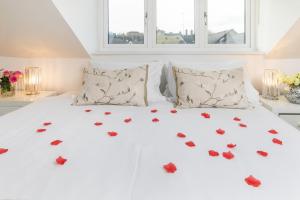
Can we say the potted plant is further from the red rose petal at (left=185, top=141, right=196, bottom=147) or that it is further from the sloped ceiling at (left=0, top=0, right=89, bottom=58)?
the sloped ceiling at (left=0, top=0, right=89, bottom=58)

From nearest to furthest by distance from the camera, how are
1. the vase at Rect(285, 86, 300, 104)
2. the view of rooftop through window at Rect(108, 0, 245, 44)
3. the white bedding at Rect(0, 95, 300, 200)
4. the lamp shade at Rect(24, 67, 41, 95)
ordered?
the white bedding at Rect(0, 95, 300, 200) → the vase at Rect(285, 86, 300, 104) → the lamp shade at Rect(24, 67, 41, 95) → the view of rooftop through window at Rect(108, 0, 245, 44)

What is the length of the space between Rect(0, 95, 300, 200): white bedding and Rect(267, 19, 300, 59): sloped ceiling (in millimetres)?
1005

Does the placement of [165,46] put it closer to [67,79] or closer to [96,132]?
[67,79]

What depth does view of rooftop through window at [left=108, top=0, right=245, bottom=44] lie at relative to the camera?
9.07 feet

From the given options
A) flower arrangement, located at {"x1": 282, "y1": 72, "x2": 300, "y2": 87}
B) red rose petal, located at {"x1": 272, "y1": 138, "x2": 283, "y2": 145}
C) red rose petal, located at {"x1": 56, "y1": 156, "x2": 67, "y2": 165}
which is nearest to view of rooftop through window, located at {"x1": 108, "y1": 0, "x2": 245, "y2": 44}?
flower arrangement, located at {"x1": 282, "y1": 72, "x2": 300, "y2": 87}

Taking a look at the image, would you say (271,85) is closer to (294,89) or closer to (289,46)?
(294,89)

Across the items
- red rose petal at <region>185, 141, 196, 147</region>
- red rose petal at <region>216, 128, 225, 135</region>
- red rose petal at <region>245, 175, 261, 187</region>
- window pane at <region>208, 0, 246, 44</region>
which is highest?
window pane at <region>208, 0, 246, 44</region>

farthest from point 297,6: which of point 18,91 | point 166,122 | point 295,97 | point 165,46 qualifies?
point 18,91

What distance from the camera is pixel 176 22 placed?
2.82 metres

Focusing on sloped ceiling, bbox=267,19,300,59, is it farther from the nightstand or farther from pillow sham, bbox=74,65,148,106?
pillow sham, bbox=74,65,148,106

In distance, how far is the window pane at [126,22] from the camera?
2838mm

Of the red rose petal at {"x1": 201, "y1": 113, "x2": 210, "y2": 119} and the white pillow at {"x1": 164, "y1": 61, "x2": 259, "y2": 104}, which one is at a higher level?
the white pillow at {"x1": 164, "y1": 61, "x2": 259, "y2": 104}

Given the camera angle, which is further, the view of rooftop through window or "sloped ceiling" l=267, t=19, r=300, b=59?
the view of rooftop through window

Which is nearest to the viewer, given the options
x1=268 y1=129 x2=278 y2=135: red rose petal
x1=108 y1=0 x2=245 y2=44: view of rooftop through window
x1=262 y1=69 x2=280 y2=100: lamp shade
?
x1=268 y1=129 x2=278 y2=135: red rose petal
